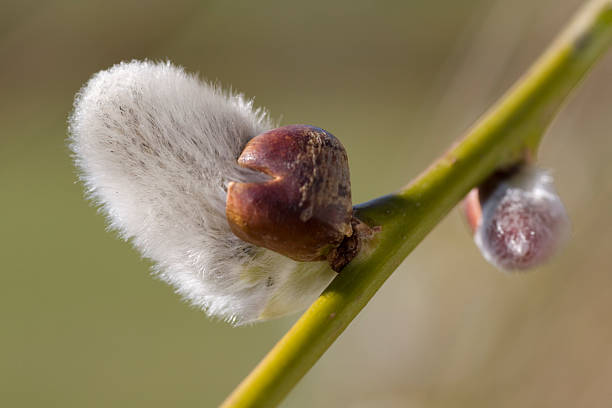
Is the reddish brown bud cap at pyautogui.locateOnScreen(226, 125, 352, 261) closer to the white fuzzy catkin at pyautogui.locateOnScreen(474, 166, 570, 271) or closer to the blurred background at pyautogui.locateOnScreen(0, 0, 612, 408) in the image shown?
the white fuzzy catkin at pyautogui.locateOnScreen(474, 166, 570, 271)

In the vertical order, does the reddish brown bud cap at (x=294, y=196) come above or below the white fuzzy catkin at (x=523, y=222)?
Result: below

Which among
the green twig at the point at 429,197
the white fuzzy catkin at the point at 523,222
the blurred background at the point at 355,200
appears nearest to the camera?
the green twig at the point at 429,197

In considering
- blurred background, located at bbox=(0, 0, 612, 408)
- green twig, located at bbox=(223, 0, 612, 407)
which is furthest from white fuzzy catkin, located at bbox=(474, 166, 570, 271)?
blurred background, located at bbox=(0, 0, 612, 408)

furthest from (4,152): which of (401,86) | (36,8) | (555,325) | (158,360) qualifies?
(555,325)

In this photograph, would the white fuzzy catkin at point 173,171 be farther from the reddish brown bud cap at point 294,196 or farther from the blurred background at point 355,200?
the blurred background at point 355,200

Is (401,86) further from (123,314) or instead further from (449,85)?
(123,314)

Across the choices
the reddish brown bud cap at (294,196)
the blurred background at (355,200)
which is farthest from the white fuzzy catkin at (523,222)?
the blurred background at (355,200)

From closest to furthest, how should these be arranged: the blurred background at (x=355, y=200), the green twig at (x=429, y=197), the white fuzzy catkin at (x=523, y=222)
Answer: the green twig at (x=429, y=197) < the white fuzzy catkin at (x=523, y=222) < the blurred background at (x=355, y=200)
